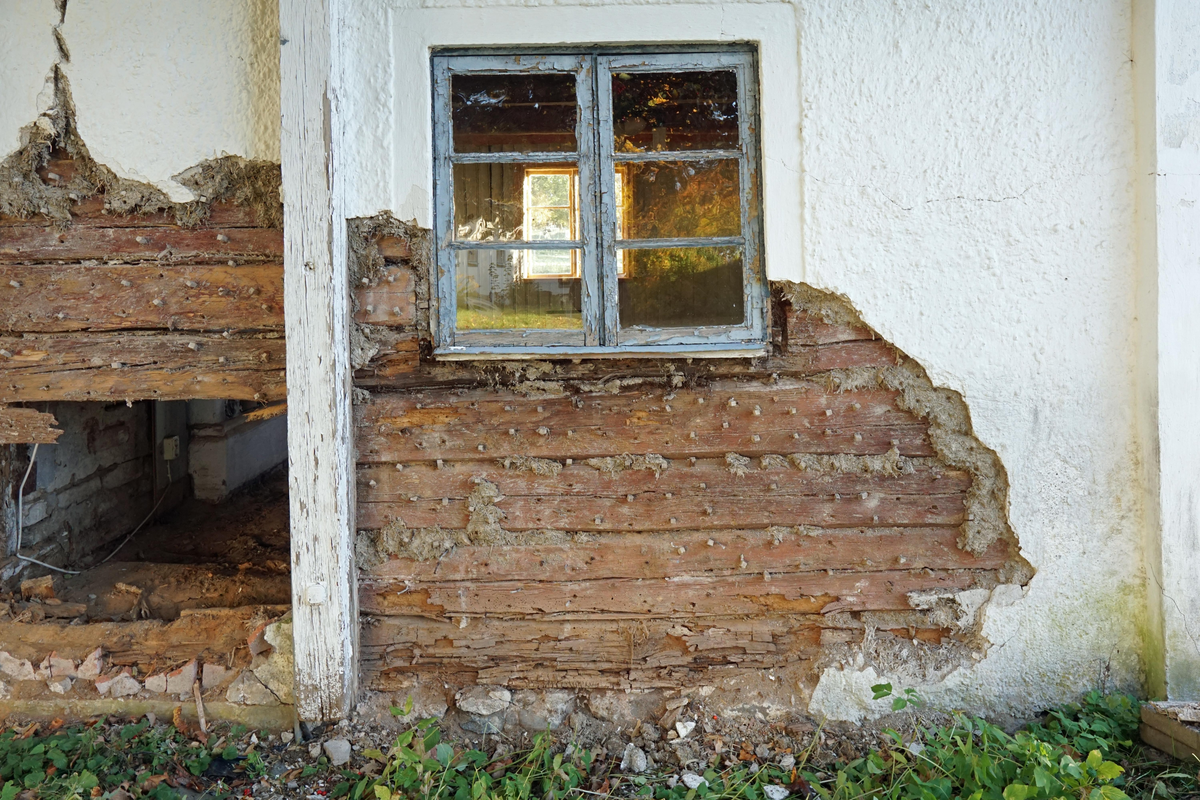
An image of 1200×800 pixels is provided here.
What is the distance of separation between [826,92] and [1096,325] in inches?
50.2

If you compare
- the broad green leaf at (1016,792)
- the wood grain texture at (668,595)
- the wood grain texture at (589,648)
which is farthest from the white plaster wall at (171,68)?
the broad green leaf at (1016,792)

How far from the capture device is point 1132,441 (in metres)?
2.55

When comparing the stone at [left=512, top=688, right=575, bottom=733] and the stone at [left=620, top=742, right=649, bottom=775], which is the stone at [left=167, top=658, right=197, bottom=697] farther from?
the stone at [left=620, top=742, right=649, bottom=775]

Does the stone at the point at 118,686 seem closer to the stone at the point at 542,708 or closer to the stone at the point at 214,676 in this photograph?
the stone at the point at 214,676

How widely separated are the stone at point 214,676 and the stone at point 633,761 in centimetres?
152

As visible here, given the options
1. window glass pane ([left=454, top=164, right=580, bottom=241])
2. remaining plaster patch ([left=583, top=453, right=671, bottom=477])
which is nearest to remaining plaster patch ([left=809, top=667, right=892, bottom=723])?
remaining plaster patch ([left=583, top=453, right=671, bottom=477])

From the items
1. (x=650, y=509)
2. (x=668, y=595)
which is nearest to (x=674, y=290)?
(x=650, y=509)

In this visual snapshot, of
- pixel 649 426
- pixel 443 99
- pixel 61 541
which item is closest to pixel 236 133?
pixel 443 99

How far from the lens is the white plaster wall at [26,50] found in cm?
251

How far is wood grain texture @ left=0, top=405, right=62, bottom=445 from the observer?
2.63 metres

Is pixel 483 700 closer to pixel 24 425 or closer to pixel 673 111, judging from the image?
pixel 24 425

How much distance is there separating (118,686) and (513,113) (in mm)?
2610

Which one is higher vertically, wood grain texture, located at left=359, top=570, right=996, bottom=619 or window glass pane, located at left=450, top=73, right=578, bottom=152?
window glass pane, located at left=450, top=73, right=578, bottom=152

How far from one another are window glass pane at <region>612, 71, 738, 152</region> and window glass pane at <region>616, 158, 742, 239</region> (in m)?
0.07
